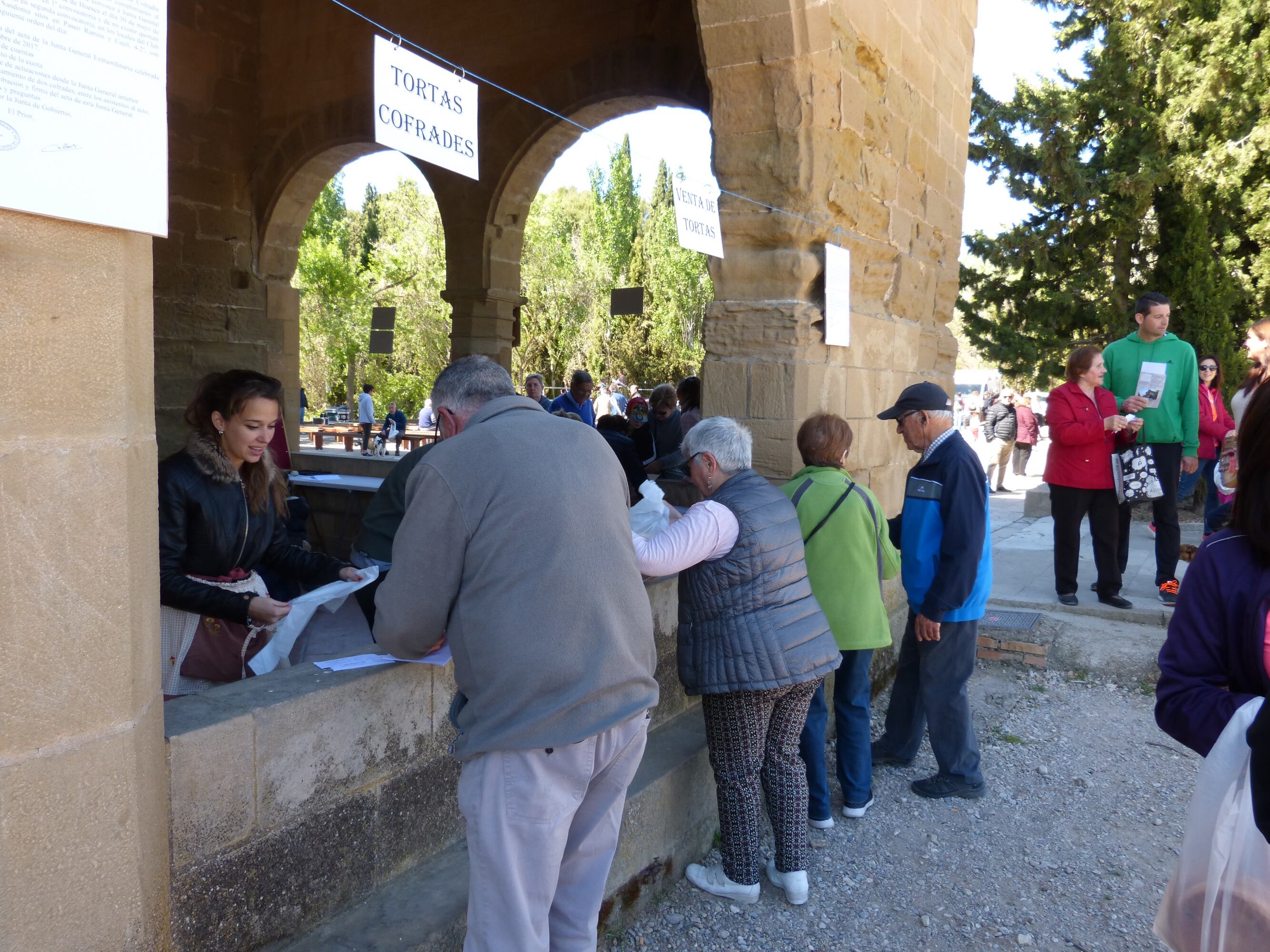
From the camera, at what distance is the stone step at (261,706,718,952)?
222 cm

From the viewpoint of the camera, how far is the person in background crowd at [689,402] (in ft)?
23.7

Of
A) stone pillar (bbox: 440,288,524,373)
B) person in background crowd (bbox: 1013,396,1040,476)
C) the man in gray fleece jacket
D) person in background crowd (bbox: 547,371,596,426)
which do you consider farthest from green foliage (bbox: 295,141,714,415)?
the man in gray fleece jacket

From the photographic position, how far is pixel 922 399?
12.3 ft

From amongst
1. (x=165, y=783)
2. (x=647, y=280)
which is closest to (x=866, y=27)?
(x=165, y=783)

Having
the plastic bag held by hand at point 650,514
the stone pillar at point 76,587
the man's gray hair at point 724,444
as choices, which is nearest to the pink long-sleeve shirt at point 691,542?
the man's gray hair at point 724,444

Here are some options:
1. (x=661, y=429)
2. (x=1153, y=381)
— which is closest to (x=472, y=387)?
(x=1153, y=381)

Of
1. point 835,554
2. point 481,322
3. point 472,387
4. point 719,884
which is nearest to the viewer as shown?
point 472,387

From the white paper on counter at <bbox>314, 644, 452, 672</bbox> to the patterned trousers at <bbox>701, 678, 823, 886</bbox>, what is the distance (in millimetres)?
963

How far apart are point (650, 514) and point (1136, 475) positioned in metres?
3.45

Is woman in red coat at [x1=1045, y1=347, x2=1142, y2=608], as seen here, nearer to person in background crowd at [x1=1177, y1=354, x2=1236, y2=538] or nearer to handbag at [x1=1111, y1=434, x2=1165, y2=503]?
handbag at [x1=1111, y1=434, x2=1165, y2=503]

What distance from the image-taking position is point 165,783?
1.83m

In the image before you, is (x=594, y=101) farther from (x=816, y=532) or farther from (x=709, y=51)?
(x=816, y=532)

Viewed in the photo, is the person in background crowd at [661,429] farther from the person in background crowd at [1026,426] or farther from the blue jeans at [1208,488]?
the person in background crowd at [1026,426]

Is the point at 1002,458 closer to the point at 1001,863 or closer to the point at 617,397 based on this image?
the point at 1001,863
